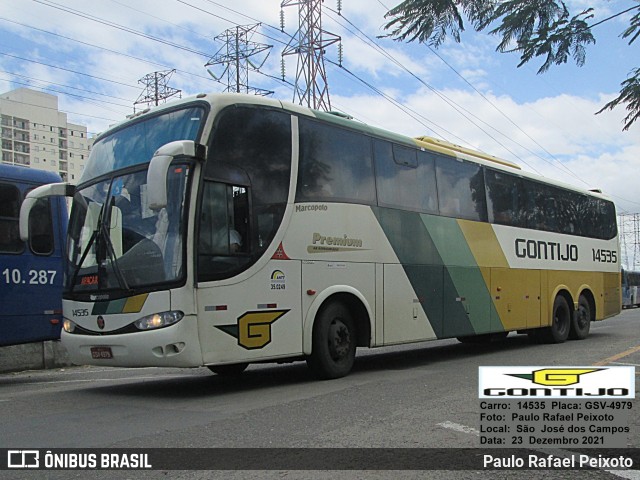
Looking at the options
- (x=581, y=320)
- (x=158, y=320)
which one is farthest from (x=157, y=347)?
(x=581, y=320)

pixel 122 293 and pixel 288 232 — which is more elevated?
pixel 288 232

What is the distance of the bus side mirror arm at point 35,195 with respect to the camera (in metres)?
8.11

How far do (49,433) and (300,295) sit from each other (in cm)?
345

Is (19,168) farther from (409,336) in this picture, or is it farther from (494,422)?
(494,422)

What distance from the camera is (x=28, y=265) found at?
9992 millimetres

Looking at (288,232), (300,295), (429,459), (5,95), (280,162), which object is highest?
(5,95)

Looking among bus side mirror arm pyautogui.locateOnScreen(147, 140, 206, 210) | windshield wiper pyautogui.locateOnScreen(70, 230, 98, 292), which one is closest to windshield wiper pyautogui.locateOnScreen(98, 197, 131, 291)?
windshield wiper pyautogui.locateOnScreen(70, 230, 98, 292)

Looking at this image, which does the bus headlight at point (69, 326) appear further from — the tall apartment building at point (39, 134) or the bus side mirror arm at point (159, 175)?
the tall apartment building at point (39, 134)

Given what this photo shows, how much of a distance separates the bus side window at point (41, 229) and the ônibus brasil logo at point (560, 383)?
7328 mm

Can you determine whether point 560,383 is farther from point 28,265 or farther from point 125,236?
point 28,265

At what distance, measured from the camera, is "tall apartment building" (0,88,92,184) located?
284 ft

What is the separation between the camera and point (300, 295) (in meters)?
8.05

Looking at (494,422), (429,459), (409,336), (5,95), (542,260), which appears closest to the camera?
(429,459)

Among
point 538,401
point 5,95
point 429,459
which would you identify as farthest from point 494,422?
point 5,95
